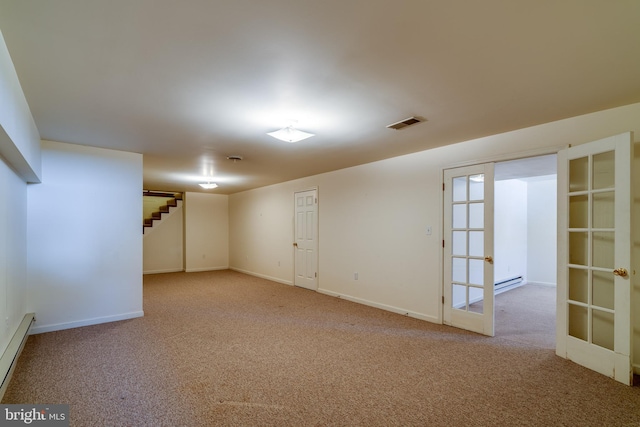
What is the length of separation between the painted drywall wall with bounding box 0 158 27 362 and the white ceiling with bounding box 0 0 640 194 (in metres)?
0.74

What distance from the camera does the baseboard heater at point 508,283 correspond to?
629cm

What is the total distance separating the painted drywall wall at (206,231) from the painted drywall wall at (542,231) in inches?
328

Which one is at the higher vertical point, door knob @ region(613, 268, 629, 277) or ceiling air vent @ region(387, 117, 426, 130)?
ceiling air vent @ region(387, 117, 426, 130)

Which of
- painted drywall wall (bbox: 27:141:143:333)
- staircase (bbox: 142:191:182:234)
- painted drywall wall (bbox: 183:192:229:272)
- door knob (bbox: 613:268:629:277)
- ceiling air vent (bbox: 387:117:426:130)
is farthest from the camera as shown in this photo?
painted drywall wall (bbox: 183:192:229:272)

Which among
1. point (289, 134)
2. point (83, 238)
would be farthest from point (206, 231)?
point (289, 134)

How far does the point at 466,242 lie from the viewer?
156 inches

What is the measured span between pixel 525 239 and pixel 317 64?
7565mm

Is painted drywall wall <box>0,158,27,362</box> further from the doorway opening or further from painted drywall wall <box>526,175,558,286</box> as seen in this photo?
painted drywall wall <box>526,175,558,286</box>

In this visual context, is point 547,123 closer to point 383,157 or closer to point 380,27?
point 383,157

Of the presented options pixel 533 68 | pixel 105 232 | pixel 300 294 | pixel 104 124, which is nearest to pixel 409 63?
pixel 533 68

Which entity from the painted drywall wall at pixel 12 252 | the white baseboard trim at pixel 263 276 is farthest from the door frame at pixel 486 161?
the painted drywall wall at pixel 12 252

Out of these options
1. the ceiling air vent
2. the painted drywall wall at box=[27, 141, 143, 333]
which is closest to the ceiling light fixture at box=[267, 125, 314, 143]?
the ceiling air vent

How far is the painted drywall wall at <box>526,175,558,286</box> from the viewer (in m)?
7.10

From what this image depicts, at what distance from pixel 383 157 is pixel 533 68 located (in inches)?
110
